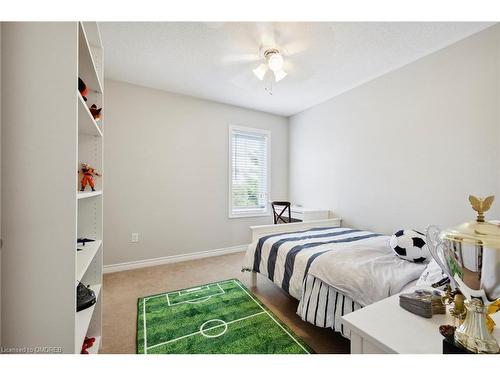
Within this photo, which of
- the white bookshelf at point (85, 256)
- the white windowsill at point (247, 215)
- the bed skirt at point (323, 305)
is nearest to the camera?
the white bookshelf at point (85, 256)

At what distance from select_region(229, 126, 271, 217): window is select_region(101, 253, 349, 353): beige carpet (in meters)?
0.85

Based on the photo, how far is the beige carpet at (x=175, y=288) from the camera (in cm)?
156

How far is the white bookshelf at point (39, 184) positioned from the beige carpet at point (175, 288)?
0.91 meters

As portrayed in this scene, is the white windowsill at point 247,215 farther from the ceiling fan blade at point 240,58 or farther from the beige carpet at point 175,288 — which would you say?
the ceiling fan blade at point 240,58

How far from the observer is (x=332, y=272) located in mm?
1513

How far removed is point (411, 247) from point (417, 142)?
1329 millimetres

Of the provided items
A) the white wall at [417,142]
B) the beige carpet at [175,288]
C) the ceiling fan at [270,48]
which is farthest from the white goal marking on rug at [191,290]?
the ceiling fan at [270,48]

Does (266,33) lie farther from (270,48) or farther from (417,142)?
(417,142)

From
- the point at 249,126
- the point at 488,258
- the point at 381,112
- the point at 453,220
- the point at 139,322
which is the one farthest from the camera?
the point at 249,126

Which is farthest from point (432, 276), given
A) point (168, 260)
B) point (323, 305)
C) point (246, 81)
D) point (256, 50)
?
point (168, 260)
